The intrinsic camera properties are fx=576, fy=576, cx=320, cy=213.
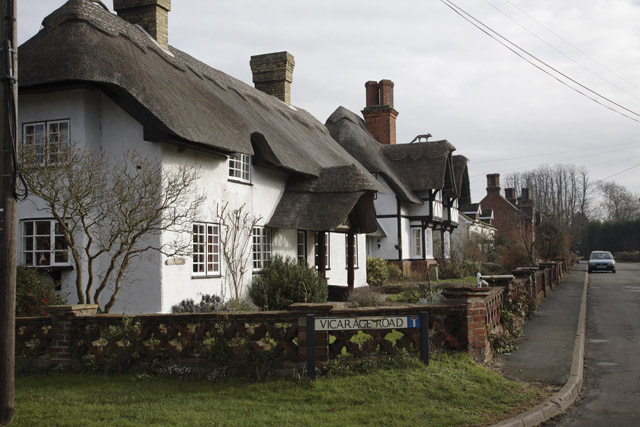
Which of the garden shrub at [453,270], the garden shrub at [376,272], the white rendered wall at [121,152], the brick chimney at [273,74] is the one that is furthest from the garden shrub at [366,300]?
the garden shrub at [453,270]

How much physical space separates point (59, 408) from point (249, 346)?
2342mm

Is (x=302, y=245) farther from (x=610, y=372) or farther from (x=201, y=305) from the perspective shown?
(x=610, y=372)

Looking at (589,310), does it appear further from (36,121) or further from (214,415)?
(36,121)

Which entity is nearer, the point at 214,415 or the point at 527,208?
the point at 214,415

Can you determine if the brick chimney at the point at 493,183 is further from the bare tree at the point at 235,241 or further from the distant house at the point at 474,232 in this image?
the bare tree at the point at 235,241

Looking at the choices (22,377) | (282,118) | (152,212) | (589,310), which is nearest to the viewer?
(22,377)

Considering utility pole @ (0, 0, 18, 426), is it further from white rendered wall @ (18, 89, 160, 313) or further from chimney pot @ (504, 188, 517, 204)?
chimney pot @ (504, 188, 517, 204)

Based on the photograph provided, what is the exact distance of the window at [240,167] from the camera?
52.4 ft

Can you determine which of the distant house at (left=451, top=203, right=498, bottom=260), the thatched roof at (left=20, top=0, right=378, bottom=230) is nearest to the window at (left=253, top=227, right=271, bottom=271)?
the thatched roof at (left=20, top=0, right=378, bottom=230)

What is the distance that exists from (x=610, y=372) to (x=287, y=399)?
5549mm

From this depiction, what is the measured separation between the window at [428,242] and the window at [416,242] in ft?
1.66

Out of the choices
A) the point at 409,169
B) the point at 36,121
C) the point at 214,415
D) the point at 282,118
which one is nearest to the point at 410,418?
the point at 214,415

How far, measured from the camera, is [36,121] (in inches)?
519

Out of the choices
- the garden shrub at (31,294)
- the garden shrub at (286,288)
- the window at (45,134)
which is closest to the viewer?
the garden shrub at (31,294)
